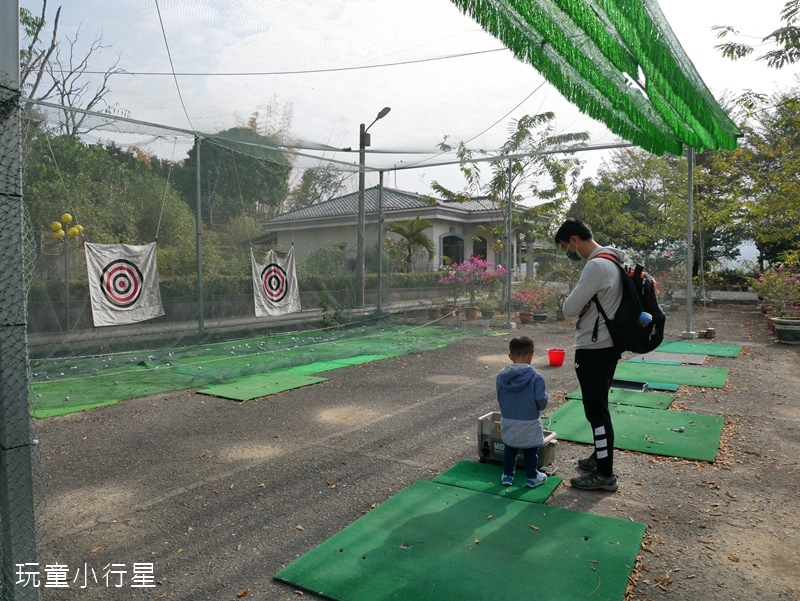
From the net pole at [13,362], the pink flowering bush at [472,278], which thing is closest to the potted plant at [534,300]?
the pink flowering bush at [472,278]

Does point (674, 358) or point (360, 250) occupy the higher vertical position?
point (360, 250)

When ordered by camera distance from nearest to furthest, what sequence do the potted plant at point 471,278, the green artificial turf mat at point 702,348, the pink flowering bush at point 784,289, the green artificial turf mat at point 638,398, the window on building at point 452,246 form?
the green artificial turf mat at point 638,398 → the green artificial turf mat at point 702,348 → the pink flowering bush at point 784,289 → the potted plant at point 471,278 → the window on building at point 452,246

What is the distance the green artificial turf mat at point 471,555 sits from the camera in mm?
2172

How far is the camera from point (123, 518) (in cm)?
288

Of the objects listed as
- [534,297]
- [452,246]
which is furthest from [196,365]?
[452,246]

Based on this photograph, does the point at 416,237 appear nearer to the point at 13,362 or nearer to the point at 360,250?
the point at 360,250

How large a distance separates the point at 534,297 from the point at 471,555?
1051 centimetres

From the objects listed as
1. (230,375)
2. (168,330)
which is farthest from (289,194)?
(230,375)

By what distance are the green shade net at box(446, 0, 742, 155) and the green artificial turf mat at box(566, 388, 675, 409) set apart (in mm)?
2460

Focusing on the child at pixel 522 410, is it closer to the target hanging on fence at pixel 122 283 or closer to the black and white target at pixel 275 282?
the target hanging on fence at pixel 122 283

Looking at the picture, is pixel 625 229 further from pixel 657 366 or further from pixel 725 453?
pixel 725 453

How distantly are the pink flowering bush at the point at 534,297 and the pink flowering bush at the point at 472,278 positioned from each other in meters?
0.55

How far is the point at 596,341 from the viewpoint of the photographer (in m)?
3.06

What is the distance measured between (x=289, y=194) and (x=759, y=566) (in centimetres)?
818
